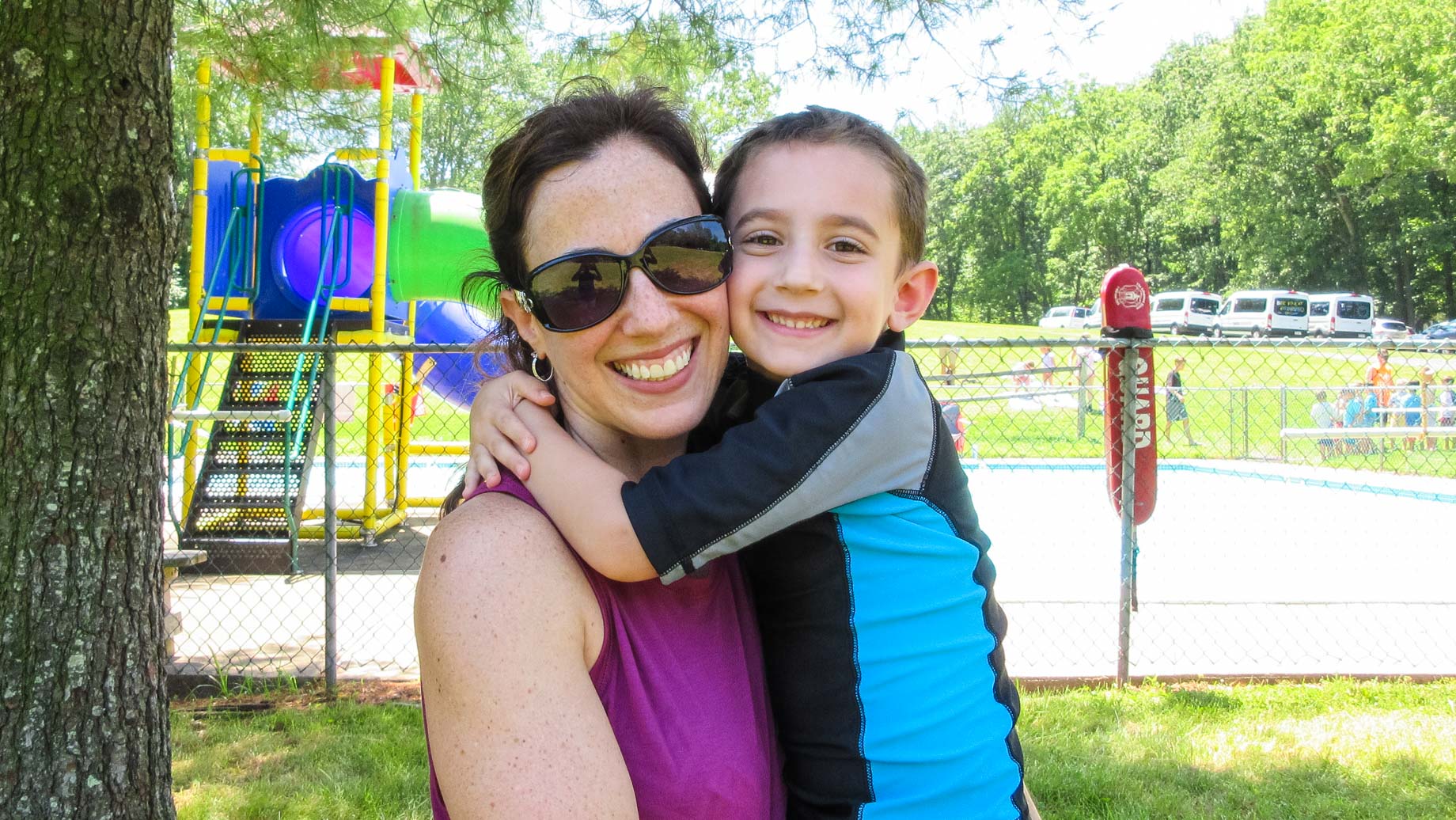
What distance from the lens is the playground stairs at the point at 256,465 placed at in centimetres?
854

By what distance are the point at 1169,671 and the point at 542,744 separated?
5.52 meters

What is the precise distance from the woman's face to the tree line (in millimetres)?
20925

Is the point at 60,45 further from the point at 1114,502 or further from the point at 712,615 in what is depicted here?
the point at 1114,502

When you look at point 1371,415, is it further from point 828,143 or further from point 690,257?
point 690,257

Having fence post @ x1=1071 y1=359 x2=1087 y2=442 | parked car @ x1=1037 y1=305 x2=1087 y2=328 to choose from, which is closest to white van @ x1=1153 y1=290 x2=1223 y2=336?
parked car @ x1=1037 y1=305 x2=1087 y2=328

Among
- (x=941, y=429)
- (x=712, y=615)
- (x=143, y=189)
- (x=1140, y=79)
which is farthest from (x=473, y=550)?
(x=1140, y=79)

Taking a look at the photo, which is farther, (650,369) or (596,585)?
(650,369)

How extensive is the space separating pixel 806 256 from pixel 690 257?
35cm

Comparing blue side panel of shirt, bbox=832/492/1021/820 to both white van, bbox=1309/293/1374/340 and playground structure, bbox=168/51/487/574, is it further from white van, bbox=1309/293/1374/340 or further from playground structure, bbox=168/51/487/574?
white van, bbox=1309/293/1374/340

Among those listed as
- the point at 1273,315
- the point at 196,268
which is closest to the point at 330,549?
the point at 196,268

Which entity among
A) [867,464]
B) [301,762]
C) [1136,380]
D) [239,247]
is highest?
[239,247]

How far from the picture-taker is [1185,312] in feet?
150

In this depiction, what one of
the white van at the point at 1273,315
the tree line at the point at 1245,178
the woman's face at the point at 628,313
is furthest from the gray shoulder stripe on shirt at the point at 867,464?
the white van at the point at 1273,315

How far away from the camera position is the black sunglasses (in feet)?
5.07
